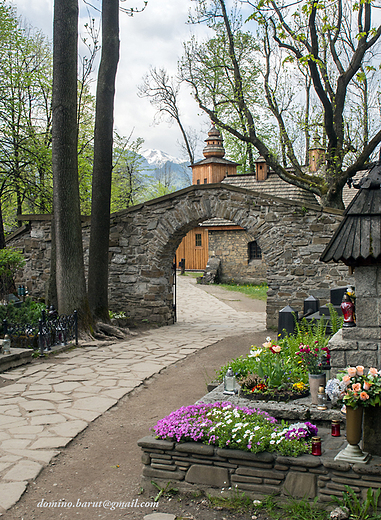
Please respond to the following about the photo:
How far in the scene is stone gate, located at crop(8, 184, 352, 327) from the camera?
36.3 ft

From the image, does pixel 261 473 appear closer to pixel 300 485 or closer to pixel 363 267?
pixel 300 485

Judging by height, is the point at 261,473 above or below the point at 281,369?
below

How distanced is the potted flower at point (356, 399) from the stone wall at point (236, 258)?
22.2 meters

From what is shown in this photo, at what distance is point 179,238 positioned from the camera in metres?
12.7

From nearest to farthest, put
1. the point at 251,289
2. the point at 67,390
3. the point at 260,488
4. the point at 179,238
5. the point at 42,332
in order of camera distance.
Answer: the point at 260,488
the point at 67,390
the point at 42,332
the point at 179,238
the point at 251,289

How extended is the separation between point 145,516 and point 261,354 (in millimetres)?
2686

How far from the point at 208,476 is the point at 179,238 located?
919cm

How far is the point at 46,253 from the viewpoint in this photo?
1330 centimetres

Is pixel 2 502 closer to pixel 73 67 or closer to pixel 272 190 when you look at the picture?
pixel 73 67

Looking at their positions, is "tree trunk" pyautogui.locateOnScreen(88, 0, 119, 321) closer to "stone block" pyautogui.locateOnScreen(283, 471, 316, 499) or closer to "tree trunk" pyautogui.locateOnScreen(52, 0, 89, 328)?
"tree trunk" pyautogui.locateOnScreen(52, 0, 89, 328)

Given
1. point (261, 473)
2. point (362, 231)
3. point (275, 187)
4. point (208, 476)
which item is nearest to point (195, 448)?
point (208, 476)

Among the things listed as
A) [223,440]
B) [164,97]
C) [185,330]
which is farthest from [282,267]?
[164,97]

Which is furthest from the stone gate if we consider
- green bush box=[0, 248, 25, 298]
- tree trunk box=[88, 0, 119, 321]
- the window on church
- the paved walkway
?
the window on church

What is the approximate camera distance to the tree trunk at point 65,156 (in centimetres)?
945
